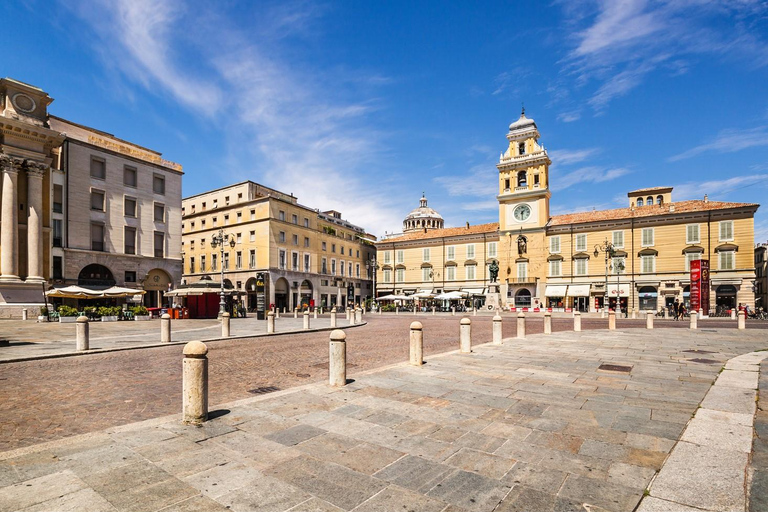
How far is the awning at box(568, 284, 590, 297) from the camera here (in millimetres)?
47906

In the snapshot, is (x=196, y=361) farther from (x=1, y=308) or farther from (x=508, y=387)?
(x=1, y=308)

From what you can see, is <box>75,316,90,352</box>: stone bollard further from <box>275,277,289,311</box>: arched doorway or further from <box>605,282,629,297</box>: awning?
<box>605,282,629,297</box>: awning

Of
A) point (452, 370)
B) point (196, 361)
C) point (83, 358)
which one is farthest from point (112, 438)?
point (83, 358)

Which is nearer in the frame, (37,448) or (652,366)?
(37,448)

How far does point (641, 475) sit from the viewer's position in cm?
373

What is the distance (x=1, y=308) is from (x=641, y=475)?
36081 millimetres

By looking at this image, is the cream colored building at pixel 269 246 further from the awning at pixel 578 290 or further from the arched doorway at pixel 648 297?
the arched doorway at pixel 648 297

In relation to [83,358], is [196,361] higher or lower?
higher

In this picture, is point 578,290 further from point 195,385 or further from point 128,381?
point 195,385

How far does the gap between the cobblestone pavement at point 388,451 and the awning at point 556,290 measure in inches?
1759

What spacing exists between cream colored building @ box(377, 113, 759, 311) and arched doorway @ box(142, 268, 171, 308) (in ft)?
116

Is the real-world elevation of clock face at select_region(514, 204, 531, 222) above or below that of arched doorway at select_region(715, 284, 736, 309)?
above

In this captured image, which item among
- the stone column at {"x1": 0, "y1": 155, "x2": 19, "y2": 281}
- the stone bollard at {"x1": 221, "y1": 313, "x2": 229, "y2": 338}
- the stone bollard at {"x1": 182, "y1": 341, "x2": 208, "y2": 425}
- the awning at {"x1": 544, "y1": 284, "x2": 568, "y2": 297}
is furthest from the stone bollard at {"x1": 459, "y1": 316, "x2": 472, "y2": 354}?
the awning at {"x1": 544, "y1": 284, "x2": 568, "y2": 297}

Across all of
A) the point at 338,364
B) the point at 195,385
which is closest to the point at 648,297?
the point at 338,364
